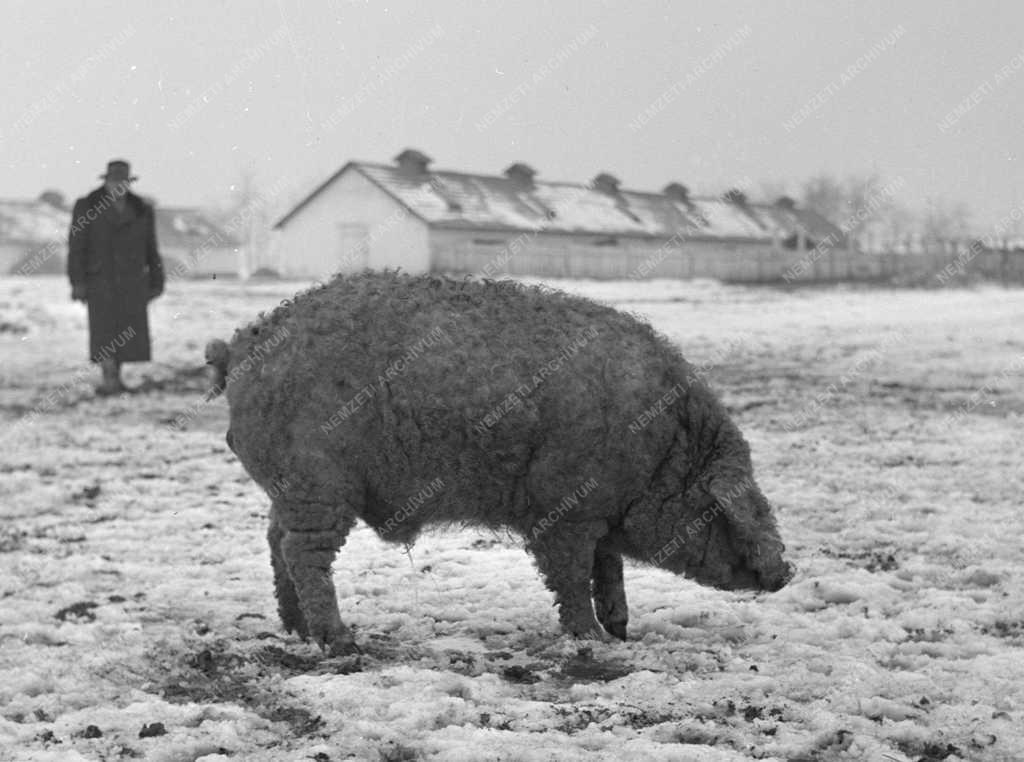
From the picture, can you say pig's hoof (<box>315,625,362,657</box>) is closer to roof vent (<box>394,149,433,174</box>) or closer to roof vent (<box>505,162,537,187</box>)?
roof vent (<box>394,149,433,174</box>)

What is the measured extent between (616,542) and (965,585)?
188 cm

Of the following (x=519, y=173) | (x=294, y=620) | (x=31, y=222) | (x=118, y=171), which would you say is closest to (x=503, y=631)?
(x=294, y=620)

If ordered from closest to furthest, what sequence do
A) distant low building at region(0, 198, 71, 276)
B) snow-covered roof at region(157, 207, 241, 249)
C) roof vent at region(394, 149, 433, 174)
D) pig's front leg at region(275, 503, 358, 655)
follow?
pig's front leg at region(275, 503, 358, 655)
roof vent at region(394, 149, 433, 174)
distant low building at region(0, 198, 71, 276)
snow-covered roof at region(157, 207, 241, 249)

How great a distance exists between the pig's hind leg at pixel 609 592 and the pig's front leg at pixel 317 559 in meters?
1.08

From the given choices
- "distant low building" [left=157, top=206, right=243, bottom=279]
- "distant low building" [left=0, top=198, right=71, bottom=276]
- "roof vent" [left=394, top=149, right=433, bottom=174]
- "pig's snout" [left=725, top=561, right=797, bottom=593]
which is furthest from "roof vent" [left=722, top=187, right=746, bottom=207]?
"pig's snout" [left=725, top=561, right=797, bottom=593]

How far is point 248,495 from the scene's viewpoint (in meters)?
7.47

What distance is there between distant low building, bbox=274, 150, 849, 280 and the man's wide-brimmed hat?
81.9ft

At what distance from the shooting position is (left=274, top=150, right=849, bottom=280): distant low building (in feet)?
135

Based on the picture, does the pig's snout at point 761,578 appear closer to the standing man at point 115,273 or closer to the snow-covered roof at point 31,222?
the standing man at point 115,273

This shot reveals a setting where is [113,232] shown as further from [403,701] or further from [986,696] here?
[986,696]

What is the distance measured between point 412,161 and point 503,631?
41.7 meters

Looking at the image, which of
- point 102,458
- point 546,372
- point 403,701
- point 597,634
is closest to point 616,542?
point 597,634

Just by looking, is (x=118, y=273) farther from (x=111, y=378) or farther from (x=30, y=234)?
(x=30, y=234)

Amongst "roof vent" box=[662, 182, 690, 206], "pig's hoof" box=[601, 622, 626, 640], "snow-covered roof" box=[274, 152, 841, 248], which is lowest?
"pig's hoof" box=[601, 622, 626, 640]
